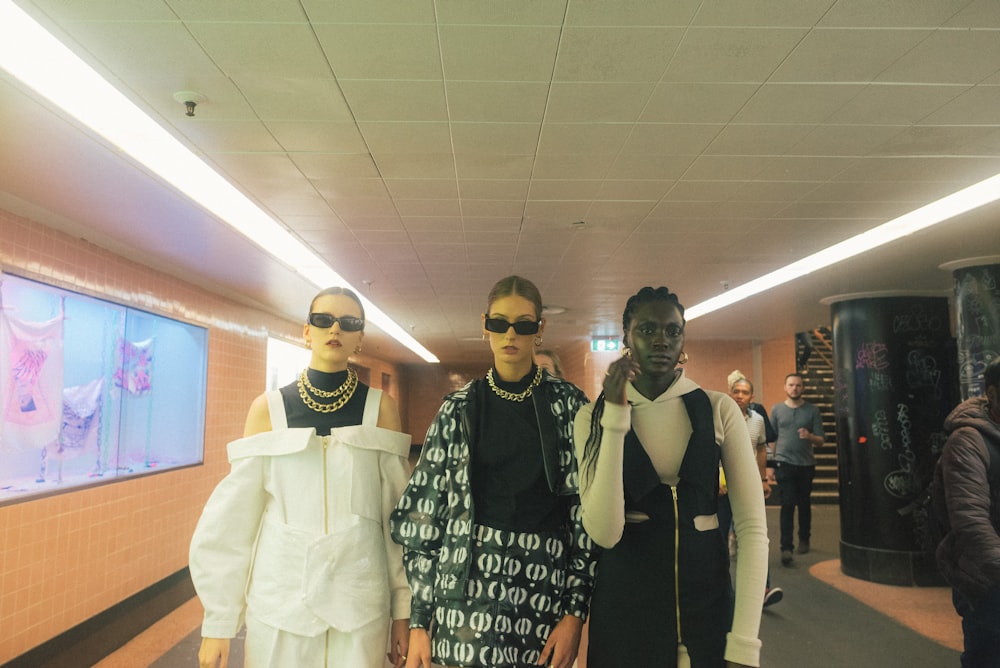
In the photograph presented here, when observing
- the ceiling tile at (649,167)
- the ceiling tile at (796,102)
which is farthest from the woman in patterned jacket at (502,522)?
the ceiling tile at (649,167)

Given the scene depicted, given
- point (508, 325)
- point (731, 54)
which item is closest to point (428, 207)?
point (731, 54)

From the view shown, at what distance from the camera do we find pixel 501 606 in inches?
63.6

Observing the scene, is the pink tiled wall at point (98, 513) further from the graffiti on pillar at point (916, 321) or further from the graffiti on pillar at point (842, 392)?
the graffiti on pillar at point (916, 321)

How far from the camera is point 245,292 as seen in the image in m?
7.27

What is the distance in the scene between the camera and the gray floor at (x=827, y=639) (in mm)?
4004

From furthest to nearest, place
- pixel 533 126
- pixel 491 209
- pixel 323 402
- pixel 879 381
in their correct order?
pixel 879 381 < pixel 491 209 < pixel 533 126 < pixel 323 402

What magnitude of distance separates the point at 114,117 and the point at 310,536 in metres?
2.30

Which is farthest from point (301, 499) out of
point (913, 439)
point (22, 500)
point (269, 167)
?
point (913, 439)

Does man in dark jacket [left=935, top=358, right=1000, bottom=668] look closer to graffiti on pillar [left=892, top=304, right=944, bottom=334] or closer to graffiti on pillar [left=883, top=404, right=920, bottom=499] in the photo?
graffiti on pillar [left=883, top=404, right=920, bottom=499]

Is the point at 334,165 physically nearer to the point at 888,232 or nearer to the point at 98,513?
the point at 98,513

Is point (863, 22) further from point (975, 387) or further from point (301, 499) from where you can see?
point (975, 387)

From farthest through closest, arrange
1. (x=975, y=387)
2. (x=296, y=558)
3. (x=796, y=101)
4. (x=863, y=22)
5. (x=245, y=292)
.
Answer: (x=245, y=292)
(x=975, y=387)
(x=796, y=101)
(x=863, y=22)
(x=296, y=558)

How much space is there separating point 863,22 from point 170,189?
11.6 ft

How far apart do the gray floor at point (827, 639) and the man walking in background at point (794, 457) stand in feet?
2.86
